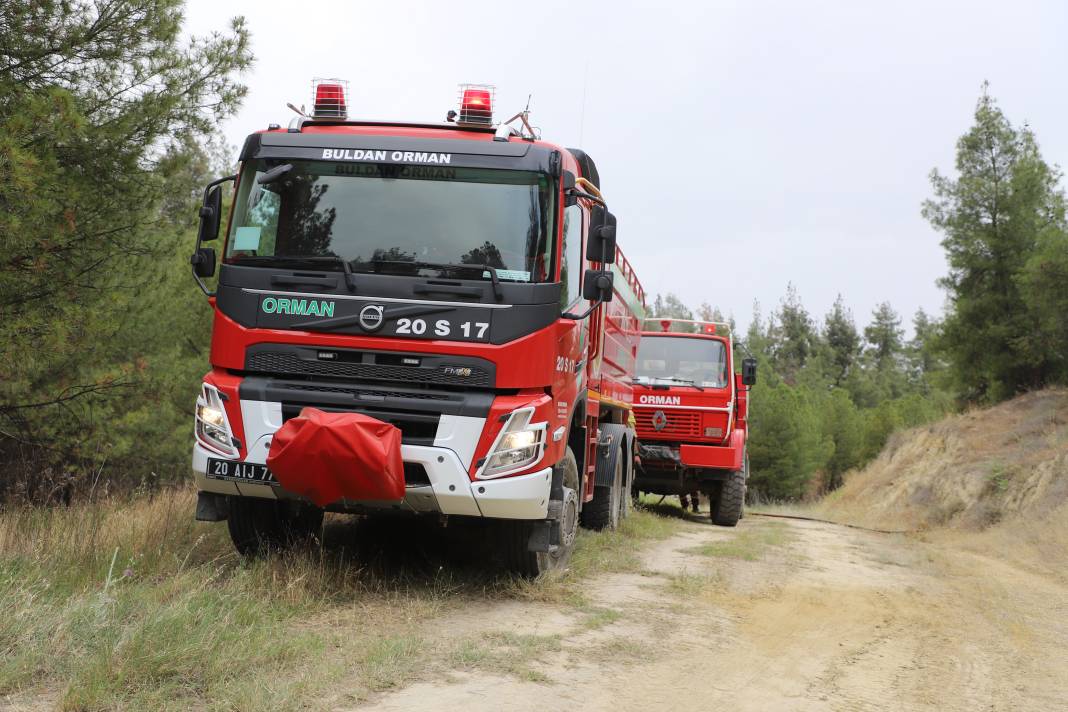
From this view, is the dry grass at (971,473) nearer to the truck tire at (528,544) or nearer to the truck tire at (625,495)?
the truck tire at (625,495)

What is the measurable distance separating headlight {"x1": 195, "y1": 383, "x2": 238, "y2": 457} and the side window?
246cm

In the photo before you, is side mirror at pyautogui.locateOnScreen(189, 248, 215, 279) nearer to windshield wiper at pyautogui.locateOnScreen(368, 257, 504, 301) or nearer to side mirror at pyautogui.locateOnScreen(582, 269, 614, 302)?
windshield wiper at pyautogui.locateOnScreen(368, 257, 504, 301)

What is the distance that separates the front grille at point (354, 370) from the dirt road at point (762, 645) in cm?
156

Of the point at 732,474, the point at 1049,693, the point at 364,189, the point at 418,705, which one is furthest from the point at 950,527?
the point at 418,705

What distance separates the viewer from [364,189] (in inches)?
280

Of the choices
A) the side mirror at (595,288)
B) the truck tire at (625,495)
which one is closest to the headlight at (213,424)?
the side mirror at (595,288)

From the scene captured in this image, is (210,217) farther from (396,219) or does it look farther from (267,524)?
(267,524)

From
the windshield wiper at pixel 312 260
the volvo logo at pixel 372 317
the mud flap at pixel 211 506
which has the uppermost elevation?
the windshield wiper at pixel 312 260

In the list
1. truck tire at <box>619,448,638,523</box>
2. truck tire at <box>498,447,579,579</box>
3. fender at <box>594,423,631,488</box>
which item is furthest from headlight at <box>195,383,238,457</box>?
truck tire at <box>619,448,638,523</box>

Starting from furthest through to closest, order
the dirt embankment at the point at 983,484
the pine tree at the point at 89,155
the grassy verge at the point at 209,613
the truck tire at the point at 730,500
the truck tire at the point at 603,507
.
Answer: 1. the truck tire at the point at 730,500
2. the dirt embankment at the point at 983,484
3. the truck tire at the point at 603,507
4. the pine tree at the point at 89,155
5. the grassy verge at the point at 209,613

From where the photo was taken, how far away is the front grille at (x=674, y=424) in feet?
51.5

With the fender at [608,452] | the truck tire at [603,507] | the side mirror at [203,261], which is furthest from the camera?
the truck tire at [603,507]

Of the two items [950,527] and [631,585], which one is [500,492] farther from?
[950,527]

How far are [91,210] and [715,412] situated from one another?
373 inches
